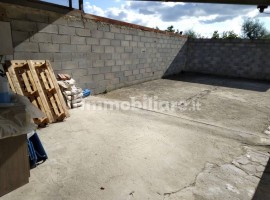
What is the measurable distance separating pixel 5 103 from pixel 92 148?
1.33m

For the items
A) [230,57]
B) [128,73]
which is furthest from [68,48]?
[230,57]

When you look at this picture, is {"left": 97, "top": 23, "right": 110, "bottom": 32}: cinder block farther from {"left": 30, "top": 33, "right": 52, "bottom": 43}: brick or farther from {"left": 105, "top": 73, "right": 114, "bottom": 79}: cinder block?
{"left": 30, "top": 33, "right": 52, "bottom": 43}: brick

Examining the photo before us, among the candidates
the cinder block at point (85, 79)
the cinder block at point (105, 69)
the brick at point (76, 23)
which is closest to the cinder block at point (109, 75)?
the cinder block at point (105, 69)

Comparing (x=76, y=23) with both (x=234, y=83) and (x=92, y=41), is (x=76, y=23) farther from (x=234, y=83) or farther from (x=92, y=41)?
(x=234, y=83)

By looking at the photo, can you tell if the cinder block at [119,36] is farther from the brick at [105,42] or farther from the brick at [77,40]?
the brick at [77,40]

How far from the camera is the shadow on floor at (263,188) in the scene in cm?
215

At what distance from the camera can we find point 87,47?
227 inches

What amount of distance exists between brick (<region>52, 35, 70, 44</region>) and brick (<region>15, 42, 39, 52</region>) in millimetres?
506

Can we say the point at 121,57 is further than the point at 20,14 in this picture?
Yes

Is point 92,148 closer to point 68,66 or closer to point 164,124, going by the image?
point 164,124

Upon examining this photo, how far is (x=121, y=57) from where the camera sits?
7.20 m

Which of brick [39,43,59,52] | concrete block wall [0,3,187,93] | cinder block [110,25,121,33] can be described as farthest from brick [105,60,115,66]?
brick [39,43,59,52]

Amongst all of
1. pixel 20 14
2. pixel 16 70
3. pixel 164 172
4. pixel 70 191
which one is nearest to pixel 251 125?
pixel 164 172

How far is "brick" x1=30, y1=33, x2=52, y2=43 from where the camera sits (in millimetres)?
4402
